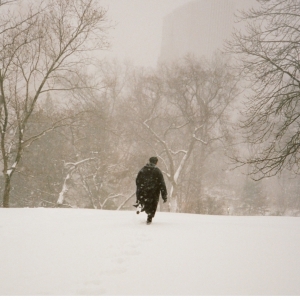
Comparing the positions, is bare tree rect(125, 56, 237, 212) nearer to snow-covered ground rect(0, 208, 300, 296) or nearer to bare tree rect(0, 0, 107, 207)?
bare tree rect(0, 0, 107, 207)

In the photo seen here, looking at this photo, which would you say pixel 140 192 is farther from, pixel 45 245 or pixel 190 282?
pixel 190 282

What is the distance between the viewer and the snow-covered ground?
2.91 m

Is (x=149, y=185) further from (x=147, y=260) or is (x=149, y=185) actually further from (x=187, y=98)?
(x=187, y=98)

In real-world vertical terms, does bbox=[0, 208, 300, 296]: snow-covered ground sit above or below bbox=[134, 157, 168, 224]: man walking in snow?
below

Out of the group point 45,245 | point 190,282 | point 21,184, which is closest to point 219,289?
point 190,282

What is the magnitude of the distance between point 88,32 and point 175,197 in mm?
13005

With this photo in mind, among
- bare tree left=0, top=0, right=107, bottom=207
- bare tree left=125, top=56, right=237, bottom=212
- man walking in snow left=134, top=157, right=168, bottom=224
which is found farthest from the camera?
bare tree left=125, top=56, right=237, bottom=212

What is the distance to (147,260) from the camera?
3.65m

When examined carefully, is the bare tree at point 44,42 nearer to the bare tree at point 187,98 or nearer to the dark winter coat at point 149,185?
the dark winter coat at point 149,185

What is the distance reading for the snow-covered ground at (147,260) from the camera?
2.91m

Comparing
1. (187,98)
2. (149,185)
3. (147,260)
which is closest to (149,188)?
(149,185)

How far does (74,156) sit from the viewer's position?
789 inches

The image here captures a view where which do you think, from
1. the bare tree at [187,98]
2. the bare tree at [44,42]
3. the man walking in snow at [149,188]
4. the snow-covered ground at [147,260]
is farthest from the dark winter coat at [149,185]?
the bare tree at [187,98]

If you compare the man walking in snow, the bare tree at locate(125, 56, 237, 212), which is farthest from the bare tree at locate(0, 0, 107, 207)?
the bare tree at locate(125, 56, 237, 212)
